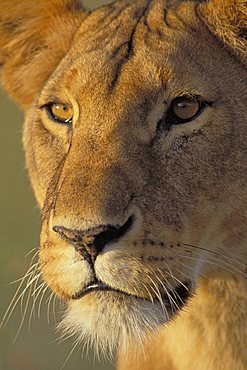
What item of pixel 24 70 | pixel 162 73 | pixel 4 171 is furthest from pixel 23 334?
pixel 162 73

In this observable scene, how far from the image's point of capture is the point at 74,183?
2.32 meters

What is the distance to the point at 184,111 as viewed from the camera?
2.44 m

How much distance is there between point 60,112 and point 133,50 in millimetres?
243

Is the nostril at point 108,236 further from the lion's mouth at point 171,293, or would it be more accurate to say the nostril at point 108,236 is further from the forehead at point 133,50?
the forehead at point 133,50

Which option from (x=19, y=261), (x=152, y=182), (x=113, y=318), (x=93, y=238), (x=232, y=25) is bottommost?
(x=19, y=261)

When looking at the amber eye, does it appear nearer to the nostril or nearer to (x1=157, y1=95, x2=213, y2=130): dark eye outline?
(x1=157, y1=95, x2=213, y2=130): dark eye outline

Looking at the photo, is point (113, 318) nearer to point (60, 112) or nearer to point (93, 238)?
point (93, 238)

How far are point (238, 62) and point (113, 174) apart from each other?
0.46 meters

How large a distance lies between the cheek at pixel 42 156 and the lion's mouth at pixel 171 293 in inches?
15.2

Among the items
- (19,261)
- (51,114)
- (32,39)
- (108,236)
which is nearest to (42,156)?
(51,114)

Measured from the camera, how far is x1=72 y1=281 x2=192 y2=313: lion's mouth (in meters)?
2.26

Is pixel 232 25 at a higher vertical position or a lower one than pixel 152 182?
higher

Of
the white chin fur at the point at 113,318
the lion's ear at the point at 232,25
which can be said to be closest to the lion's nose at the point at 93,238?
the white chin fur at the point at 113,318

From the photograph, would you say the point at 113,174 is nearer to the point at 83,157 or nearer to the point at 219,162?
the point at 83,157
